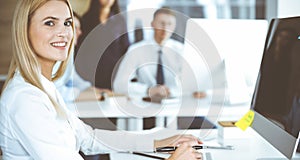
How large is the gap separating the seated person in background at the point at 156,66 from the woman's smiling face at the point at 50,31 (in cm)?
153

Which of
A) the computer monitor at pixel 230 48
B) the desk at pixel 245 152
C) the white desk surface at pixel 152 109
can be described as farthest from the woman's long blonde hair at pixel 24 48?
the white desk surface at pixel 152 109

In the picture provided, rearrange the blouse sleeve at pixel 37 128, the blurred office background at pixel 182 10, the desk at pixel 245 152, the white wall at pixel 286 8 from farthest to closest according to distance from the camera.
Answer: the blurred office background at pixel 182 10
the white wall at pixel 286 8
the desk at pixel 245 152
the blouse sleeve at pixel 37 128

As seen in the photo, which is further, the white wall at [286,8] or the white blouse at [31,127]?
the white wall at [286,8]

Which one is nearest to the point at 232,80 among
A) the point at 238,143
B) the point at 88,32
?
the point at 238,143

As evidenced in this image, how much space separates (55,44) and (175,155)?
0.49m

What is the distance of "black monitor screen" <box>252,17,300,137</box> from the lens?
1181mm

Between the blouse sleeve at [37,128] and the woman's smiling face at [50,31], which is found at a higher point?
the woman's smiling face at [50,31]

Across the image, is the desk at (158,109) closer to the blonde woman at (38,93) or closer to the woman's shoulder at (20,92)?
the blonde woman at (38,93)

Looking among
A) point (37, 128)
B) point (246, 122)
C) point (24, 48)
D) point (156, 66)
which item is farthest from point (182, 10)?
point (37, 128)

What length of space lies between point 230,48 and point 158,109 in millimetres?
→ 654

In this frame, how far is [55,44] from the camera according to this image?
133 cm

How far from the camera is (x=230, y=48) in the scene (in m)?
1.88

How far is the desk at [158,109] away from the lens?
226 cm

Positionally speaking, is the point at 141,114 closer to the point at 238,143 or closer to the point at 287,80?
the point at 238,143
